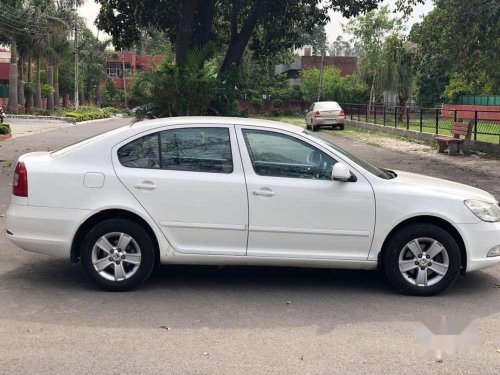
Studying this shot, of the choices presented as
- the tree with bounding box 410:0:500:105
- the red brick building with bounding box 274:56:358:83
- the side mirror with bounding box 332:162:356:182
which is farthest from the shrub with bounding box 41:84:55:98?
the side mirror with bounding box 332:162:356:182

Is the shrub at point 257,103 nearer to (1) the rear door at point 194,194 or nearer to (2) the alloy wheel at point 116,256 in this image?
(1) the rear door at point 194,194

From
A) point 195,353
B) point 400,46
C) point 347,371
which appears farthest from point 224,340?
point 400,46

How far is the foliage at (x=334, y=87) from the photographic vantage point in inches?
2083

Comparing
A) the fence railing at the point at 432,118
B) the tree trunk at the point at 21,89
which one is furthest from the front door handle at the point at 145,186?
the tree trunk at the point at 21,89

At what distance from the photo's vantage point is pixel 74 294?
5387 mm

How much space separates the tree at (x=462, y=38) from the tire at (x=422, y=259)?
29.5ft

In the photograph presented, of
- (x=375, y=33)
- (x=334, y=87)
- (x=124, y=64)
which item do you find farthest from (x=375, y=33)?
(x=124, y=64)

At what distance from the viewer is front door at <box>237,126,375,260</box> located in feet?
17.5

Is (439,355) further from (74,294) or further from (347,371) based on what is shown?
(74,294)

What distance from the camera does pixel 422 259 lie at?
5422 millimetres

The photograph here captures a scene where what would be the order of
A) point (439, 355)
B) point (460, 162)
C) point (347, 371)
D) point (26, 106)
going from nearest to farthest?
point (347, 371), point (439, 355), point (460, 162), point (26, 106)

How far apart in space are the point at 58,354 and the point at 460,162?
47.8 feet

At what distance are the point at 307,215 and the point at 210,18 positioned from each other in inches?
595

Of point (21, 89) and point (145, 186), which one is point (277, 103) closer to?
point (21, 89)
